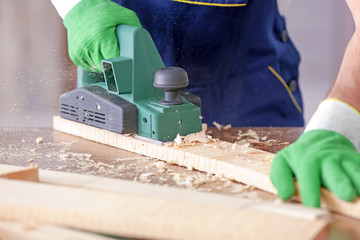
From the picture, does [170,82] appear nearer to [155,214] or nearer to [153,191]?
[153,191]

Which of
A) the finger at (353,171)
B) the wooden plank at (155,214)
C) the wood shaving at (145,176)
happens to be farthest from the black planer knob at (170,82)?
the finger at (353,171)

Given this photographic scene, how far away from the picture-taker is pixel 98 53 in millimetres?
2016

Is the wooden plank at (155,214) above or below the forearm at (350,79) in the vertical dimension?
below

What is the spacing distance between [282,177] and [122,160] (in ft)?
1.89

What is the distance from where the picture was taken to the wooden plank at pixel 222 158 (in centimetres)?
142

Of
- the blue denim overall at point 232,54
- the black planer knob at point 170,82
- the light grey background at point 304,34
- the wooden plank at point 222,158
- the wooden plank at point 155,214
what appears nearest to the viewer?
the wooden plank at point 155,214

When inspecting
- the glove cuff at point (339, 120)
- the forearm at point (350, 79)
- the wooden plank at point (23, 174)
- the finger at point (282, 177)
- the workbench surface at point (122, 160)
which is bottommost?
the workbench surface at point (122, 160)

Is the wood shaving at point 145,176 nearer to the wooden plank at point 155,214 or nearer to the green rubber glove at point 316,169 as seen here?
the wooden plank at point 155,214

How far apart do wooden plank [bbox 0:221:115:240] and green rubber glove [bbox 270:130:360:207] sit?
49 cm

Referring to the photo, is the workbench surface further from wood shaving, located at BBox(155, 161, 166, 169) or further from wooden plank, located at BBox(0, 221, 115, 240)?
wooden plank, located at BBox(0, 221, 115, 240)

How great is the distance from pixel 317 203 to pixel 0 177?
788mm

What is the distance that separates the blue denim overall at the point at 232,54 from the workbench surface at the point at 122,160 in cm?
32

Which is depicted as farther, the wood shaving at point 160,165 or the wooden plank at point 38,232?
the wood shaving at point 160,165

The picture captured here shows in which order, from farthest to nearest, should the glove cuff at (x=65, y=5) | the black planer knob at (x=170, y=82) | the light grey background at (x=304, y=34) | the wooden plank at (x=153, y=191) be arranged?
the light grey background at (x=304, y=34) → the glove cuff at (x=65, y=5) → the black planer knob at (x=170, y=82) → the wooden plank at (x=153, y=191)
